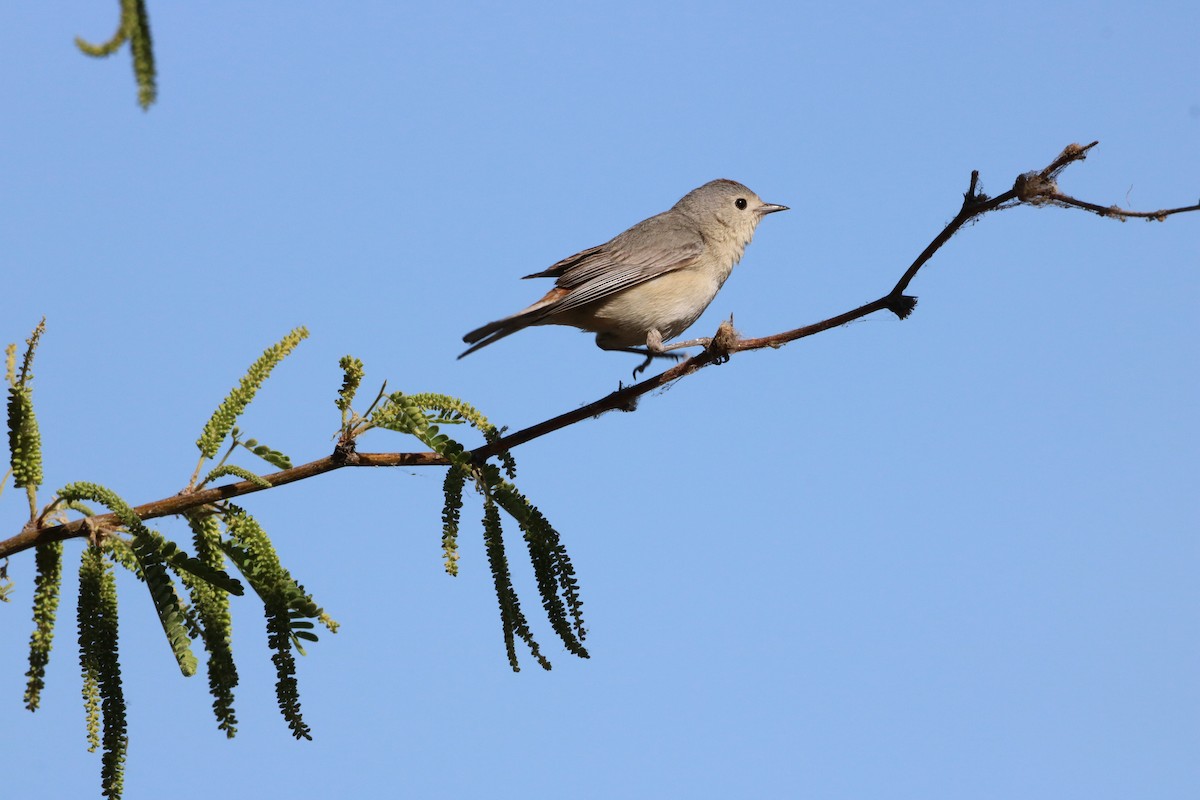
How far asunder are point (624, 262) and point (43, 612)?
4429mm

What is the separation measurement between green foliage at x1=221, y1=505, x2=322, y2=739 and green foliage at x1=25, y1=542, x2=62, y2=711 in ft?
1.32

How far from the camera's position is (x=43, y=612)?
8.82 ft

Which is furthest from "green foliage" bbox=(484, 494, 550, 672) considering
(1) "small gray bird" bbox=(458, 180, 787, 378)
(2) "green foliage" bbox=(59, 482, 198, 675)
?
(1) "small gray bird" bbox=(458, 180, 787, 378)

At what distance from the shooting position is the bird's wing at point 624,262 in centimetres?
638

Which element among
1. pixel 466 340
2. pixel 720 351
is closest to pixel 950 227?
pixel 720 351

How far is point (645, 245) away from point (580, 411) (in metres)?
3.74

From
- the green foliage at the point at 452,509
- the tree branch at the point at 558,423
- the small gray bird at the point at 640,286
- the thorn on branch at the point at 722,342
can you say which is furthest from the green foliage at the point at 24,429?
the small gray bird at the point at 640,286

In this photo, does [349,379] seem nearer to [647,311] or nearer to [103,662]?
[103,662]

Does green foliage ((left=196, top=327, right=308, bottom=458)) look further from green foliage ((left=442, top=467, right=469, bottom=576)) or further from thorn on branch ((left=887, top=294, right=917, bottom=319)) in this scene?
thorn on branch ((left=887, top=294, right=917, bottom=319))

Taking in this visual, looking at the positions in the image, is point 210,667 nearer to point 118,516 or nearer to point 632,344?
point 118,516

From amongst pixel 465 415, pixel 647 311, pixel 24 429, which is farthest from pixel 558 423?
pixel 647 311

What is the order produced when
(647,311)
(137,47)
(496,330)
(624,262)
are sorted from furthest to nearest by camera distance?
(624,262) < (647,311) < (496,330) < (137,47)

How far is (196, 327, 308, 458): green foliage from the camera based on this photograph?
2.92 metres

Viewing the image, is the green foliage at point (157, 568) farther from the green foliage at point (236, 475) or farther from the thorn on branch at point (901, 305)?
the thorn on branch at point (901, 305)
